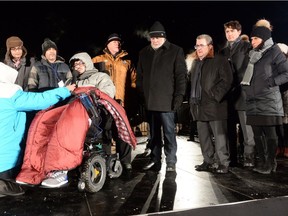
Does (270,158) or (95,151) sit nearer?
(95,151)

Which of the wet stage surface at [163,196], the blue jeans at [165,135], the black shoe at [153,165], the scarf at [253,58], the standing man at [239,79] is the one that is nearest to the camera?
the wet stage surface at [163,196]

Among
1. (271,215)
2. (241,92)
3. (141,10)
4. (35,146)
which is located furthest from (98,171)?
(141,10)

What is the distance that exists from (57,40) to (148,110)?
48.6ft

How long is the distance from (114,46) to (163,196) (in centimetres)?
264

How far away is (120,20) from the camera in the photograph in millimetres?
20672

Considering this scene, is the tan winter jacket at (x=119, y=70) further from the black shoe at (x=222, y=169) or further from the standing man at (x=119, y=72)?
the black shoe at (x=222, y=169)

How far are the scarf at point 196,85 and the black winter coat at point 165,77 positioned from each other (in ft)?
0.61

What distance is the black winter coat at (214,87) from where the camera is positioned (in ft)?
14.2

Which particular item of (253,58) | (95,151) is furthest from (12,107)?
(253,58)

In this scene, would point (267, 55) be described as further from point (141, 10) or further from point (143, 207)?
point (141, 10)

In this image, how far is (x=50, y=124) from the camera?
343 centimetres

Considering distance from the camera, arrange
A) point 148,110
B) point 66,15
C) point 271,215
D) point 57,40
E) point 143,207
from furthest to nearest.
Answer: point 66,15 → point 57,40 → point 148,110 → point 143,207 → point 271,215

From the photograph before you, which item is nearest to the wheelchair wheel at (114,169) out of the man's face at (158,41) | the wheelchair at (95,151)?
the wheelchair at (95,151)

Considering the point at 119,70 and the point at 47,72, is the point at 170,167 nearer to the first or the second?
the point at 119,70
